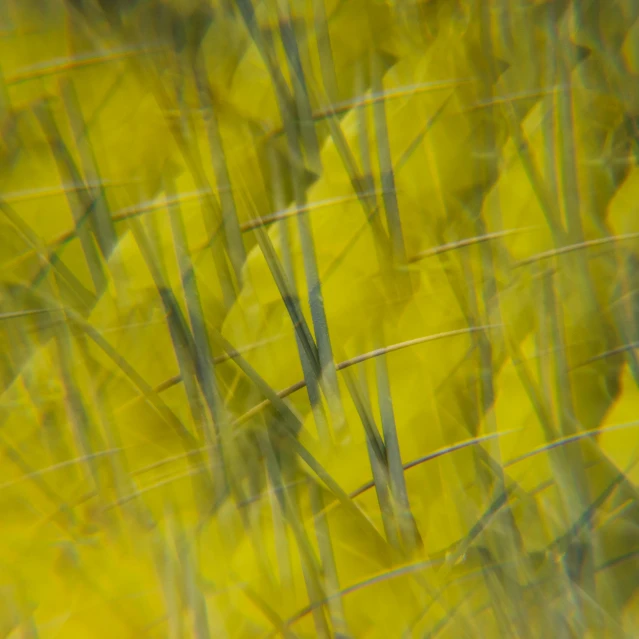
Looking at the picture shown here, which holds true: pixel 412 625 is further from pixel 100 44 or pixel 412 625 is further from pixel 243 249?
pixel 100 44

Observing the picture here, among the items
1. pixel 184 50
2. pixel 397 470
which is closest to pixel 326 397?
pixel 397 470

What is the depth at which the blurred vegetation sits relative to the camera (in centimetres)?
23

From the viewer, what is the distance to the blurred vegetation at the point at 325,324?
233 millimetres

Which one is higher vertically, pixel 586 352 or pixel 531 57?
pixel 531 57

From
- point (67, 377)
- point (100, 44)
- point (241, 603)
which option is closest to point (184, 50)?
point (100, 44)

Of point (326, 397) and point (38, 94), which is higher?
point (38, 94)

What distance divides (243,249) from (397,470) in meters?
0.13

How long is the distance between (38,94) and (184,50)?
0.24 feet

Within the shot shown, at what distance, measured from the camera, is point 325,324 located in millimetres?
239

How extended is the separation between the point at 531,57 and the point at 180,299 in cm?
21

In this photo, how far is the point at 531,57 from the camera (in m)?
0.24

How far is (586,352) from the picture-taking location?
0.24 meters

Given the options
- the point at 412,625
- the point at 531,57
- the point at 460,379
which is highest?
the point at 531,57

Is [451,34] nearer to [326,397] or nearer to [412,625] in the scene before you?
[326,397]
